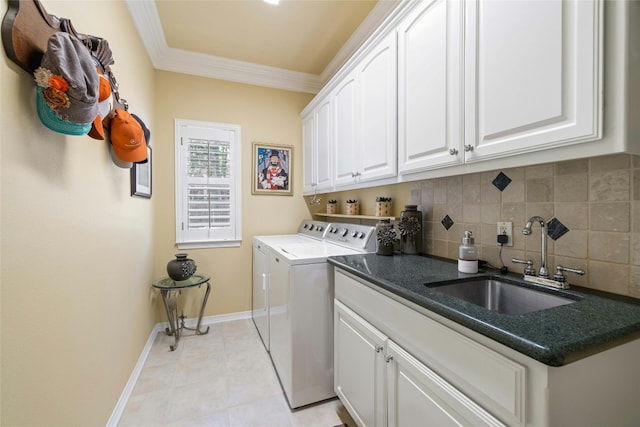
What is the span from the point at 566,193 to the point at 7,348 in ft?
6.35

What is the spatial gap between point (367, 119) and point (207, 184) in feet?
6.07

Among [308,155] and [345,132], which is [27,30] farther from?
[308,155]

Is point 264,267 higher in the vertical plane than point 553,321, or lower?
lower

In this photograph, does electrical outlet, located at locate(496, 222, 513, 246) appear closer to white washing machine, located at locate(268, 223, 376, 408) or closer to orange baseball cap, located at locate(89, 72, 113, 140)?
white washing machine, located at locate(268, 223, 376, 408)

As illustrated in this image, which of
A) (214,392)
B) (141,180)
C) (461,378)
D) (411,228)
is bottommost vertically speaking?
(214,392)

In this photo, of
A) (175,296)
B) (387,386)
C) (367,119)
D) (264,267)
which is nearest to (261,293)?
(264,267)

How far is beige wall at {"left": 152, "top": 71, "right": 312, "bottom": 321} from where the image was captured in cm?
275

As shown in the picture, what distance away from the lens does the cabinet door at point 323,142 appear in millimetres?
2449

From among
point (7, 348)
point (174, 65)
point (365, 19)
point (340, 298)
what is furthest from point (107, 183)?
point (365, 19)

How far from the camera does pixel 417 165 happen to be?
4.70 ft

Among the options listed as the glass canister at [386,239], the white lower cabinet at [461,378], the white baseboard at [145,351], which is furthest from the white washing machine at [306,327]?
the white baseboard at [145,351]

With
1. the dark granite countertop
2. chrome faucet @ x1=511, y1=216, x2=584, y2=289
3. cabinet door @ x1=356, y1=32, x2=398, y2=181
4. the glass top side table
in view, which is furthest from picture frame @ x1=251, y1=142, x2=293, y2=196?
chrome faucet @ x1=511, y1=216, x2=584, y2=289

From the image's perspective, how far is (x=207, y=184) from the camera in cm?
290

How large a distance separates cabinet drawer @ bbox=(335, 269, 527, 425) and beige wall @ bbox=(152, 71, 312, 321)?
2036 millimetres
